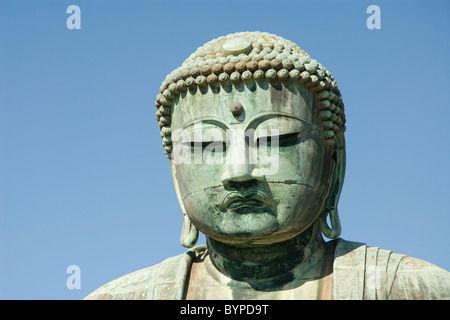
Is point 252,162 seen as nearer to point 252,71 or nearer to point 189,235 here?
point 252,71

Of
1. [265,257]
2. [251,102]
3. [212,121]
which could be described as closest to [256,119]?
[251,102]

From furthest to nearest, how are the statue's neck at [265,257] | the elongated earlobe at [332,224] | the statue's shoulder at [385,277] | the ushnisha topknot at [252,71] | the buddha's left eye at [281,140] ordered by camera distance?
the elongated earlobe at [332,224] → the statue's neck at [265,257] → the ushnisha topknot at [252,71] → the buddha's left eye at [281,140] → the statue's shoulder at [385,277]

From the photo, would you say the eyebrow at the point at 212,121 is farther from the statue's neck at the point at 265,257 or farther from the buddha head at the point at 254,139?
the statue's neck at the point at 265,257

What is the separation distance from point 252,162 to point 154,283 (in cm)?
194

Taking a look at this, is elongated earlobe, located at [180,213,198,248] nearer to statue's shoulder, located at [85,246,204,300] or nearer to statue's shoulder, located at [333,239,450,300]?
statue's shoulder, located at [85,246,204,300]

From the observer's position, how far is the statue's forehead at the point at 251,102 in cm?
1460

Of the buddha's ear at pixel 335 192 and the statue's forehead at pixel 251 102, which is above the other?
the statue's forehead at pixel 251 102

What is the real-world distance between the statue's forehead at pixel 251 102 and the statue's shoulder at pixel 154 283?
1674 millimetres

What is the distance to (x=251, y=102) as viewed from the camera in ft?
47.9

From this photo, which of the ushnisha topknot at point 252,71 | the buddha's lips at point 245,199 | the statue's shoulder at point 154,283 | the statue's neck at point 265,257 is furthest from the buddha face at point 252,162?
the statue's shoulder at point 154,283

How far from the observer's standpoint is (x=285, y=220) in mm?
14430

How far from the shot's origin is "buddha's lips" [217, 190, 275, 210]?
14305 millimetres
